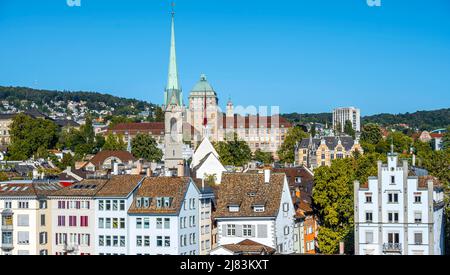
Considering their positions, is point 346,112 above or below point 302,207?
above

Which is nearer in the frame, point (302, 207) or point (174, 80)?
point (302, 207)

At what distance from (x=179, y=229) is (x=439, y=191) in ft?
40.6

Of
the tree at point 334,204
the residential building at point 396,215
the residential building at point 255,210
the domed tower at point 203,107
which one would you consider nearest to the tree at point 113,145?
the domed tower at point 203,107

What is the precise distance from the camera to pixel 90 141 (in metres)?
132

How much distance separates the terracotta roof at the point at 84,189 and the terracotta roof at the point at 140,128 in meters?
111

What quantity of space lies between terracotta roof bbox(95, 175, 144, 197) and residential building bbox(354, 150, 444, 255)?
10870 millimetres

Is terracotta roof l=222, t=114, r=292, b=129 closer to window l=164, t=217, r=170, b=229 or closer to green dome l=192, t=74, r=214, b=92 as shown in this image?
green dome l=192, t=74, r=214, b=92

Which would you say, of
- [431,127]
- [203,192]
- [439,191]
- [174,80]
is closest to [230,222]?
[203,192]

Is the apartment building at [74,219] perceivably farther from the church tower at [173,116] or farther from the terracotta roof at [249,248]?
the church tower at [173,116]

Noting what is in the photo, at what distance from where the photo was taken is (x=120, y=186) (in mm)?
41562

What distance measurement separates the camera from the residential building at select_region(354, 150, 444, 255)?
35594mm

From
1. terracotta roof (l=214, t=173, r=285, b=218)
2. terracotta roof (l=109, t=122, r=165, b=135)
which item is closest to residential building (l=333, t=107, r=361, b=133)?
terracotta roof (l=109, t=122, r=165, b=135)
